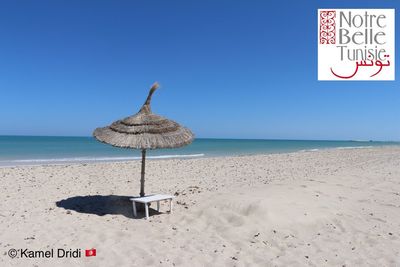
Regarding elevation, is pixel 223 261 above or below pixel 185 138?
below

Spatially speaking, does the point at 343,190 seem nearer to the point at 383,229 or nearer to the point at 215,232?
the point at 383,229

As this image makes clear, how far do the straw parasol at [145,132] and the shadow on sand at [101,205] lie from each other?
5.29 feet

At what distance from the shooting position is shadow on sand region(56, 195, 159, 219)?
7.79 m

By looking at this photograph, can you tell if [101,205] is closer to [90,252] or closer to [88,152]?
[90,252]

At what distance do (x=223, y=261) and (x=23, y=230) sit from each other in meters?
3.83

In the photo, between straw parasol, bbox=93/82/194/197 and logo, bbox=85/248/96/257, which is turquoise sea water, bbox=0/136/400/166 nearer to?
straw parasol, bbox=93/82/194/197

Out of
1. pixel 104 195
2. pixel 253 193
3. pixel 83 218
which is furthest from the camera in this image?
pixel 104 195

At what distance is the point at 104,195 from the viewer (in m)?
9.69

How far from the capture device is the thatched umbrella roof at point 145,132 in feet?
23.7

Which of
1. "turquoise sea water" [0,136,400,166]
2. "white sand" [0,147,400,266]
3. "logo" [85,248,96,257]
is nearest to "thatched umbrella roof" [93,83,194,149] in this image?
"white sand" [0,147,400,266]

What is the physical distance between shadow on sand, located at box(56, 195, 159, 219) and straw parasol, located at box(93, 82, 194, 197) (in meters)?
1.61

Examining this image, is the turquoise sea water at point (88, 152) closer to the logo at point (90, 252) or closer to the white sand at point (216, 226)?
the white sand at point (216, 226)

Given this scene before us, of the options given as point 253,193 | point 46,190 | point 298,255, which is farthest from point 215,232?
point 46,190

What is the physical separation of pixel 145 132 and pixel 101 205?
2448 mm
